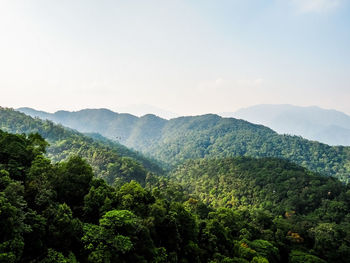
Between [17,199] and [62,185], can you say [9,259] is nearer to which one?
[17,199]

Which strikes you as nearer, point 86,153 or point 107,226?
point 107,226

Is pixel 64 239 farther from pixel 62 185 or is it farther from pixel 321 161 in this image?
pixel 321 161

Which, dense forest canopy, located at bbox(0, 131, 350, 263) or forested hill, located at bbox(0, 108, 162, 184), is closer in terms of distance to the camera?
dense forest canopy, located at bbox(0, 131, 350, 263)

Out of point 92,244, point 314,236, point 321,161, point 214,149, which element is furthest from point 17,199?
point 214,149

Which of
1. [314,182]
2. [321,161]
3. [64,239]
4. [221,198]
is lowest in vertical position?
[221,198]

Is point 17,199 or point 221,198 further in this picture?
point 221,198

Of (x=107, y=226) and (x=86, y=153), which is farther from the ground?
(x=107, y=226)

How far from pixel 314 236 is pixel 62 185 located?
37453 millimetres

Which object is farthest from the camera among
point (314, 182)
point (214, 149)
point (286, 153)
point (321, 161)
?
point (214, 149)

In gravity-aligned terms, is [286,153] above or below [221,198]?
above

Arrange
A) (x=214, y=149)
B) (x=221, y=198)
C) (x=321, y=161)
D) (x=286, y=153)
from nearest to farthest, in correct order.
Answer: (x=221, y=198) < (x=321, y=161) < (x=286, y=153) < (x=214, y=149)

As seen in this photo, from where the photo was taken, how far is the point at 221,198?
70.5m

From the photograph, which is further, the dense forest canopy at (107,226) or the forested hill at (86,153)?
the forested hill at (86,153)

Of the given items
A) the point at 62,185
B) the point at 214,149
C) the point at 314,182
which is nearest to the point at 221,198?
the point at 314,182
